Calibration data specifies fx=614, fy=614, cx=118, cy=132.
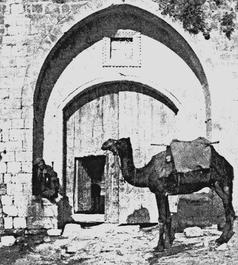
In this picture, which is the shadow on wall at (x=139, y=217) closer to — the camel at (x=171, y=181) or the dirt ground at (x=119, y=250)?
the dirt ground at (x=119, y=250)

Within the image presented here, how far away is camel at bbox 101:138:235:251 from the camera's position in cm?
942

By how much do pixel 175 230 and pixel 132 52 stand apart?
11.8 ft

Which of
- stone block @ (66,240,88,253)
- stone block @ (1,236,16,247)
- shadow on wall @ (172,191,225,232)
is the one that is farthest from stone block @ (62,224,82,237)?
shadow on wall @ (172,191,225,232)

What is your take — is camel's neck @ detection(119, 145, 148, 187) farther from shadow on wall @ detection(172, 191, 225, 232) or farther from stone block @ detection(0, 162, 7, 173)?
stone block @ detection(0, 162, 7, 173)

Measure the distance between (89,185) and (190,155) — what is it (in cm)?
337

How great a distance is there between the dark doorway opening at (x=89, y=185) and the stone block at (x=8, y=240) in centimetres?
160

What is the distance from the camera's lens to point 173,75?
1201cm

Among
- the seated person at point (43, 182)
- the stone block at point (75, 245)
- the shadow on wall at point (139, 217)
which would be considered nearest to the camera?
the stone block at point (75, 245)

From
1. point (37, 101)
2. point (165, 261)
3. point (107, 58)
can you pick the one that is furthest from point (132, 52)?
point (165, 261)

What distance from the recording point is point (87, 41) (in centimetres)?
1213

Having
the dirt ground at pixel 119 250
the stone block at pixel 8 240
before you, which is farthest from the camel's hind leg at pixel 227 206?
the stone block at pixel 8 240

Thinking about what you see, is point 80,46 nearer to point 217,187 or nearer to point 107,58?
point 107,58

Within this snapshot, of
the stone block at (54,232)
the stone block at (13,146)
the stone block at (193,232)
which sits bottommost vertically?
the stone block at (54,232)

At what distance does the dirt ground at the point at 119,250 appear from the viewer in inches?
352
